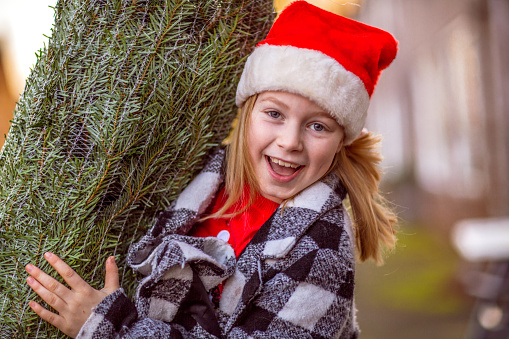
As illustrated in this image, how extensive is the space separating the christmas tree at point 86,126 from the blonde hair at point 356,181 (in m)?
0.36

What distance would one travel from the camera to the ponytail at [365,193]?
78.9 inches

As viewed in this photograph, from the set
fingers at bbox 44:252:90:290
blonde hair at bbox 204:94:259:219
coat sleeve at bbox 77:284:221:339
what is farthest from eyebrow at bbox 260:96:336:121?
fingers at bbox 44:252:90:290

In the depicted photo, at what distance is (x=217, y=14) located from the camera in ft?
5.58

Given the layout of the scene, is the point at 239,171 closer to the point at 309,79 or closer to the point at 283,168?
the point at 283,168

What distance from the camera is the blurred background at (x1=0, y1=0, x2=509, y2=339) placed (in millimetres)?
6520

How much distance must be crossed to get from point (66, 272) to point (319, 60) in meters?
1.08

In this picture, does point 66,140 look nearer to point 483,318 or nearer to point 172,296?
point 172,296

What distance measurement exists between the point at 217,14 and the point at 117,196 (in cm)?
70

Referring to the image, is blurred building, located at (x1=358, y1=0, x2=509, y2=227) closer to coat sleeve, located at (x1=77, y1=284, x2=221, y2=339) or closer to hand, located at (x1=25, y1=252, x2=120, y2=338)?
coat sleeve, located at (x1=77, y1=284, x2=221, y2=339)

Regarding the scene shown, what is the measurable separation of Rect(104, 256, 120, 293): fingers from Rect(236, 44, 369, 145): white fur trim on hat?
75 centimetres

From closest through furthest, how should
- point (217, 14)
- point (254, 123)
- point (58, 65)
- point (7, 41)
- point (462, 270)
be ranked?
point (58, 65), point (217, 14), point (254, 123), point (462, 270), point (7, 41)

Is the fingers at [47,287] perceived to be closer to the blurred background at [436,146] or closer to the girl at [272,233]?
the girl at [272,233]

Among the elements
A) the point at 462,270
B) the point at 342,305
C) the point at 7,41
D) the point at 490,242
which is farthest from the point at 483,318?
the point at 7,41

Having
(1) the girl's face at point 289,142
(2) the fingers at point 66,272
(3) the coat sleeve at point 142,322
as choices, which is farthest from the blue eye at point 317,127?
(2) the fingers at point 66,272
